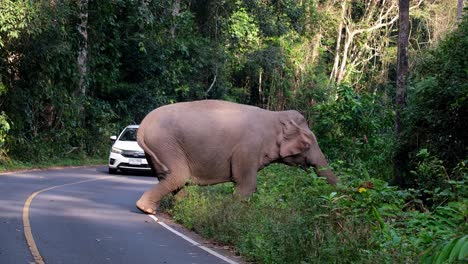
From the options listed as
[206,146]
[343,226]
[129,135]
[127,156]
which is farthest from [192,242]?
[129,135]

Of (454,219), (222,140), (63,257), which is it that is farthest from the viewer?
(222,140)

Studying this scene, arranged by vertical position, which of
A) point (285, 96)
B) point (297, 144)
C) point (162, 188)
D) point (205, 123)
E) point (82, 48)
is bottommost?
point (285, 96)

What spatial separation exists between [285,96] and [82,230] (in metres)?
39.4

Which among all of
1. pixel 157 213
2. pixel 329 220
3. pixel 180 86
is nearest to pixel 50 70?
pixel 180 86

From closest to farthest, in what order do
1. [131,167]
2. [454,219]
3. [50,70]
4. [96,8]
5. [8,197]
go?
[454,219], [8,197], [131,167], [50,70], [96,8]

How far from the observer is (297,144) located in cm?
1766

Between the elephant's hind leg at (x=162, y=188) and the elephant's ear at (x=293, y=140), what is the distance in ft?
6.62

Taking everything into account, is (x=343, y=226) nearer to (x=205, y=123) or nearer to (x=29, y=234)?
(x=29, y=234)

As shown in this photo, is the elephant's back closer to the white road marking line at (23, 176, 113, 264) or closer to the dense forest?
the dense forest

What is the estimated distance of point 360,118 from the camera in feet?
72.5

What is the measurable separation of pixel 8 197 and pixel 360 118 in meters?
8.99

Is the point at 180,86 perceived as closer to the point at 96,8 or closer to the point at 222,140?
the point at 96,8

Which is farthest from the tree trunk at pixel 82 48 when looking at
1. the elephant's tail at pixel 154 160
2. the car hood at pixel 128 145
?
the elephant's tail at pixel 154 160

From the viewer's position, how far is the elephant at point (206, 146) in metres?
16.7
